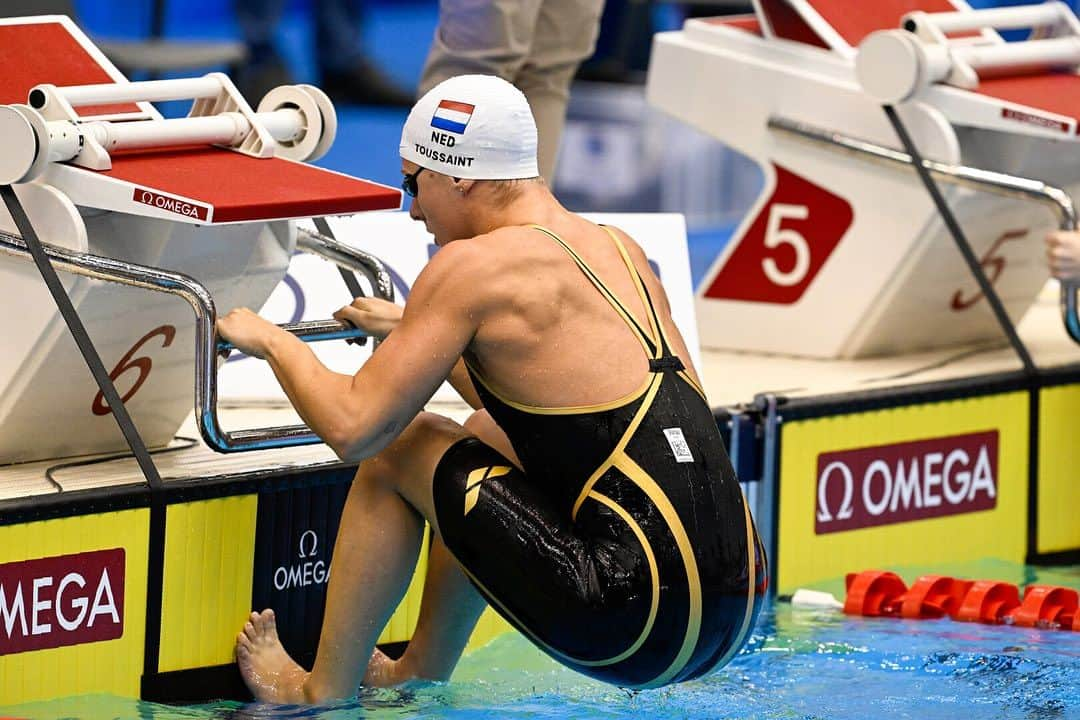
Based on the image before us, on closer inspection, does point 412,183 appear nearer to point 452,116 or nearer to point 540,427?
point 452,116

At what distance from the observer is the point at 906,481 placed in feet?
15.6

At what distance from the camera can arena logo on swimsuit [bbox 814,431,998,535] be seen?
4676 millimetres

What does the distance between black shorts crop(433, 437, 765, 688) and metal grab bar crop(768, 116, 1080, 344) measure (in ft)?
5.71

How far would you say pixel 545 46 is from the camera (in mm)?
5168

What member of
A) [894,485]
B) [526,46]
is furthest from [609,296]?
[526,46]

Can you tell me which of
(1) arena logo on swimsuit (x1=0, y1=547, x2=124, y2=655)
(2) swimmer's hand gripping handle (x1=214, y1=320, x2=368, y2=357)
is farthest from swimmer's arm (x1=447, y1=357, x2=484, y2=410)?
(1) arena logo on swimsuit (x1=0, y1=547, x2=124, y2=655)

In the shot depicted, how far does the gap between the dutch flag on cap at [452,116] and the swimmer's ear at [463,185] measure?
0.08 meters

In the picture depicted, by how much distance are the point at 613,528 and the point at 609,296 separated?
14.3 inches

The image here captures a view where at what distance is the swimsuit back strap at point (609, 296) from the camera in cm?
329

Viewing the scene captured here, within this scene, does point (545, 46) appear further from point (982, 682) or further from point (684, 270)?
point (982, 682)

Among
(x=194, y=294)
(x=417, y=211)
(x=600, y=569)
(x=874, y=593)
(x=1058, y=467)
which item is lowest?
(x=874, y=593)

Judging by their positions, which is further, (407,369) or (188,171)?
(188,171)

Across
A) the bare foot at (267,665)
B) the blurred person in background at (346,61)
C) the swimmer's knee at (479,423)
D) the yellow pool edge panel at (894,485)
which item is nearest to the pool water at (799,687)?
the bare foot at (267,665)

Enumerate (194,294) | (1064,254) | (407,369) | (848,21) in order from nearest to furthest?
(407,369), (194,294), (1064,254), (848,21)
